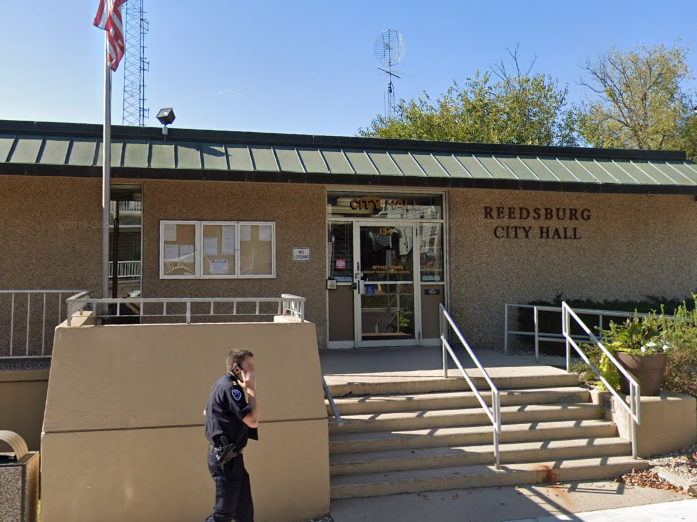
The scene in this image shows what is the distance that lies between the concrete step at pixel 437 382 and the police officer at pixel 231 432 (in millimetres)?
2452

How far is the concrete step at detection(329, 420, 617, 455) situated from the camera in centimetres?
576

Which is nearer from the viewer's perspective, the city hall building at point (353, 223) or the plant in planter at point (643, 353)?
the plant in planter at point (643, 353)

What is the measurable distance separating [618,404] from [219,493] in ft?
14.9

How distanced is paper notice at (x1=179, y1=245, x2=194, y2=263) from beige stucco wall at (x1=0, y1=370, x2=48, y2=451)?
2.81 meters

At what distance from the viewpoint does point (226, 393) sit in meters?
4.00

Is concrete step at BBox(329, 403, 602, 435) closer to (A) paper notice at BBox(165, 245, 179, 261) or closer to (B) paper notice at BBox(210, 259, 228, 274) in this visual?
(B) paper notice at BBox(210, 259, 228, 274)

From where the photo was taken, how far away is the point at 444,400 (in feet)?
21.3

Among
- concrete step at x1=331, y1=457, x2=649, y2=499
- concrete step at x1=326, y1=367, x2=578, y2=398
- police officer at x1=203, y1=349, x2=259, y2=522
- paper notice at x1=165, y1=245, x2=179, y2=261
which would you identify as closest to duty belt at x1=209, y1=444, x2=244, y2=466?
police officer at x1=203, y1=349, x2=259, y2=522

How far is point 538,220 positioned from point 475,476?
566 centimetres

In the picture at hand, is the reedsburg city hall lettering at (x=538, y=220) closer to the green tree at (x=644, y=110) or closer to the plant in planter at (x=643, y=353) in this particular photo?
the plant in planter at (x=643, y=353)

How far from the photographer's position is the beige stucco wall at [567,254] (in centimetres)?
958

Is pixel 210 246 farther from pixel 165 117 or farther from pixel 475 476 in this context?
pixel 475 476

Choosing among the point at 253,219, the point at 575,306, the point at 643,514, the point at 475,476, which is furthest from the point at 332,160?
the point at 643,514

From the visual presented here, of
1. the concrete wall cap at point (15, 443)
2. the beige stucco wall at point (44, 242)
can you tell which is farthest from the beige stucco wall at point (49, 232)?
the concrete wall cap at point (15, 443)
